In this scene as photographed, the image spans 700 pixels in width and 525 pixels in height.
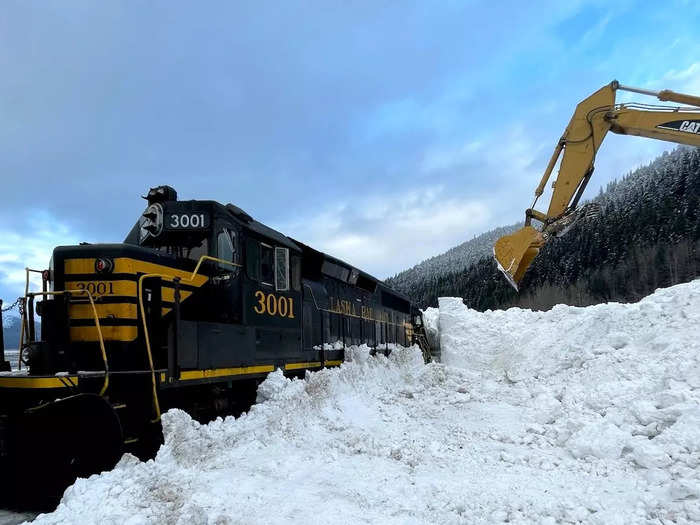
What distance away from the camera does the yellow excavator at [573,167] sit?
10398mm

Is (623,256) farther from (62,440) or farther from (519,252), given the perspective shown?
(62,440)

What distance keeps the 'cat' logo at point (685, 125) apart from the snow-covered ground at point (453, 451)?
3.69 meters

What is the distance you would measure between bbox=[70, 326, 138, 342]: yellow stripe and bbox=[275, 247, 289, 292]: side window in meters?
2.61

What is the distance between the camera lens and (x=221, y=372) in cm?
629

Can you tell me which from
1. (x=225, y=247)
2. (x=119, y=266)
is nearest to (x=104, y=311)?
(x=119, y=266)

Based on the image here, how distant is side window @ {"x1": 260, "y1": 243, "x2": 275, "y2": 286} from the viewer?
25.1 feet

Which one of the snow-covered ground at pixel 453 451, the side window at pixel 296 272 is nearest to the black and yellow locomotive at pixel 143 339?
the side window at pixel 296 272

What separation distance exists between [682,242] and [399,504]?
68.4 m

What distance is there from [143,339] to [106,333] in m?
0.42

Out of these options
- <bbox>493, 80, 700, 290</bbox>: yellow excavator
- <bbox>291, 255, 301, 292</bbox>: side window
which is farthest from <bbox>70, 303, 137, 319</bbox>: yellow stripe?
<bbox>493, 80, 700, 290</bbox>: yellow excavator

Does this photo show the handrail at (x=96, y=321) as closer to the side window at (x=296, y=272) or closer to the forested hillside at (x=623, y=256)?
the side window at (x=296, y=272)

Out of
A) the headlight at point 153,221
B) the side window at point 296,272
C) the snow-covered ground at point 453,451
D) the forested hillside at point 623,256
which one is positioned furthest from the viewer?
the forested hillside at point 623,256

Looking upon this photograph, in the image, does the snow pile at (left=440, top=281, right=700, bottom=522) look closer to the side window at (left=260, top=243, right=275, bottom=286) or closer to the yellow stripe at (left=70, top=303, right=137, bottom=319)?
the side window at (left=260, top=243, right=275, bottom=286)

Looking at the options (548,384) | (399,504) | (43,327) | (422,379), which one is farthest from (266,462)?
(422,379)
